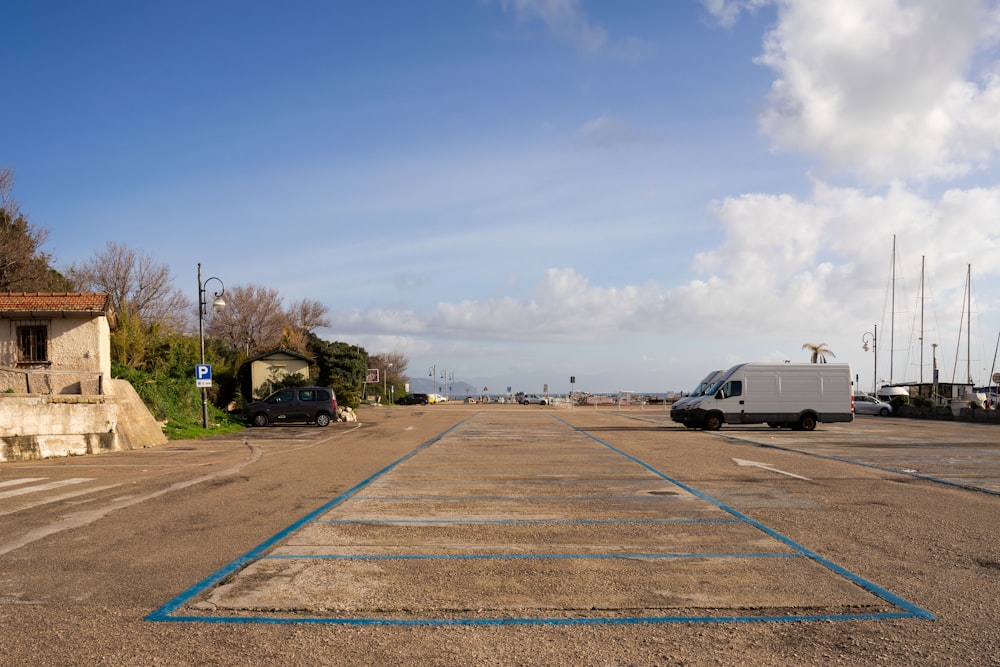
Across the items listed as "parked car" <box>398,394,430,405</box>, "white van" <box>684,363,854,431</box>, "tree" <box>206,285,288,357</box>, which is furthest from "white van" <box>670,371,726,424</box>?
"parked car" <box>398,394,430,405</box>

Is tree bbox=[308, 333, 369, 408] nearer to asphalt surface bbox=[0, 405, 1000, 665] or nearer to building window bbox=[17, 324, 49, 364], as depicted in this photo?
building window bbox=[17, 324, 49, 364]

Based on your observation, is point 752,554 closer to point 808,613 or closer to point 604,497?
point 808,613

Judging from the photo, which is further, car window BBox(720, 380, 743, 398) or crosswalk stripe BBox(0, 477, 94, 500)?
car window BBox(720, 380, 743, 398)

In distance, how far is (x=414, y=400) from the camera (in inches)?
3748

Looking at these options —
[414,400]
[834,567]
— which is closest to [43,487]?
[834,567]

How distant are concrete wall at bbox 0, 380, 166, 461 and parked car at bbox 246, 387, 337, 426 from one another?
10.5m

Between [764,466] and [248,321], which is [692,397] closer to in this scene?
[764,466]

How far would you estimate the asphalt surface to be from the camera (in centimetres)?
472

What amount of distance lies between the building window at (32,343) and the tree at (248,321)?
40.5m

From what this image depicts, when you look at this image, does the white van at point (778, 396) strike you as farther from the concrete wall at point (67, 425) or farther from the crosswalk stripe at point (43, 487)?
the crosswalk stripe at point (43, 487)

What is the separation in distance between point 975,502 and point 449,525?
7537mm

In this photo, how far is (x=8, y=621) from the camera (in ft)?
17.1

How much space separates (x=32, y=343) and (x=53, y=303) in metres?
1.74

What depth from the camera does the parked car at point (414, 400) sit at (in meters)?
93.5
